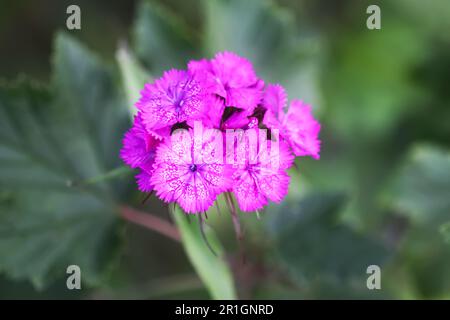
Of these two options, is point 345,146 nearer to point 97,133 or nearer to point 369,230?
point 369,230

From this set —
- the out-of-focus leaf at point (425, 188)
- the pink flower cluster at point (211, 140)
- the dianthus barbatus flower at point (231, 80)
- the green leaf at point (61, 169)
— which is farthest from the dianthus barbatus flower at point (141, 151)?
the out-of-focus leaf at point (425, 188)

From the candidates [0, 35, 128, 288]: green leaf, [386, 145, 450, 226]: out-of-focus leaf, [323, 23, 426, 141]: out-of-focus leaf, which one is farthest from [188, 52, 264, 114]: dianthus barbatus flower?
[323, 23, 426, 141]: out-of-focus leaf

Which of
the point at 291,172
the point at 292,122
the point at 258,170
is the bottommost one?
the point at 258,170

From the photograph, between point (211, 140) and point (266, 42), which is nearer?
point (211, 140)

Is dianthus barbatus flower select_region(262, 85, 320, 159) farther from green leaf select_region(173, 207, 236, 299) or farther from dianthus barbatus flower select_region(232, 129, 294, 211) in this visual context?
green leaf select_region(173, 207, 236, 299)

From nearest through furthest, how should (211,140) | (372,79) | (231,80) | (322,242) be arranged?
(211,140)
(231,80)
(322,242)
(372,79)

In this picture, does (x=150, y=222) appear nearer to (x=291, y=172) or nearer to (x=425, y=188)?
(x=291, y=172)

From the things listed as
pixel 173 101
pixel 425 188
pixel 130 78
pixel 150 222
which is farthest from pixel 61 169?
pixel 425 188
